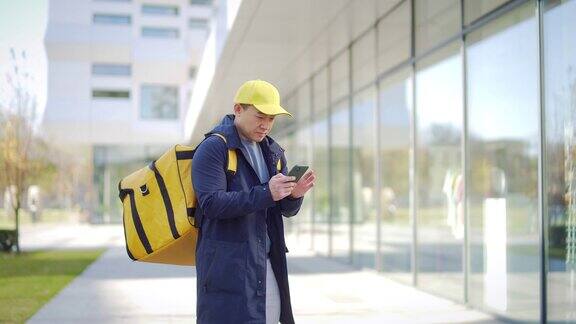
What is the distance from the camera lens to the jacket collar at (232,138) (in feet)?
10.8

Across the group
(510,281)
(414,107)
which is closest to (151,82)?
(414,107)

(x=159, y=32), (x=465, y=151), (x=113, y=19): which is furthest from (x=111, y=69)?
(x=465, y=151)

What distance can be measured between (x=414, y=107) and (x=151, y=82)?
30816 mm

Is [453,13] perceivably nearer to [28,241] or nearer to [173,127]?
[28,241]

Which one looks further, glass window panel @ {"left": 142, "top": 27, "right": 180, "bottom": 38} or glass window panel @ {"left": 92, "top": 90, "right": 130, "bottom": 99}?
glass window panel @ {"left": 142, "top": 27, "right": 180, "bottom": 38}

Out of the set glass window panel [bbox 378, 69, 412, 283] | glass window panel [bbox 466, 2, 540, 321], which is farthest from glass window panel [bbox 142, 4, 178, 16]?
glass window panel [bbox 466, 2, 540, 321]

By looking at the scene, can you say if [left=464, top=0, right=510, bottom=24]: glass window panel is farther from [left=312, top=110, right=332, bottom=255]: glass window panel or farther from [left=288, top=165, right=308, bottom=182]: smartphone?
[left=312, top=110, right=332, bottom=255]: glass window panel

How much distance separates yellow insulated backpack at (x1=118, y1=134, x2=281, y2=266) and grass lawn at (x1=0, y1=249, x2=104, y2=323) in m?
4.93

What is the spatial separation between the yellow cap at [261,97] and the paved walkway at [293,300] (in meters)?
4.90

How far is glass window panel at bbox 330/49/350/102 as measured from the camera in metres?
14.4

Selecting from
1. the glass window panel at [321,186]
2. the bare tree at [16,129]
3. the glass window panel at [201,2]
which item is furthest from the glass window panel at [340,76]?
the glass window panel at [201,2]

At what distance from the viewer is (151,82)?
4034 centimetres

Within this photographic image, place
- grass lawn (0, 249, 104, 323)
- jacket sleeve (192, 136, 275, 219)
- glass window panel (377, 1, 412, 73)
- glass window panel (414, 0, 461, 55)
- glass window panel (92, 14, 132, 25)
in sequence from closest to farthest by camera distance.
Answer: jacket sleeve (192, 136, 275, 219) < grass lawn (0, 249, 104, 323) < glass window panel (414, 0, 461, 55) < glass window panel (377, 1, 412, 73) < glass window panel (92, 14, 132, 25)

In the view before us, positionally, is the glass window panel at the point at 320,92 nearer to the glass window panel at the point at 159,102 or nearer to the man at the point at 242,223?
the man at the point at 242,223
